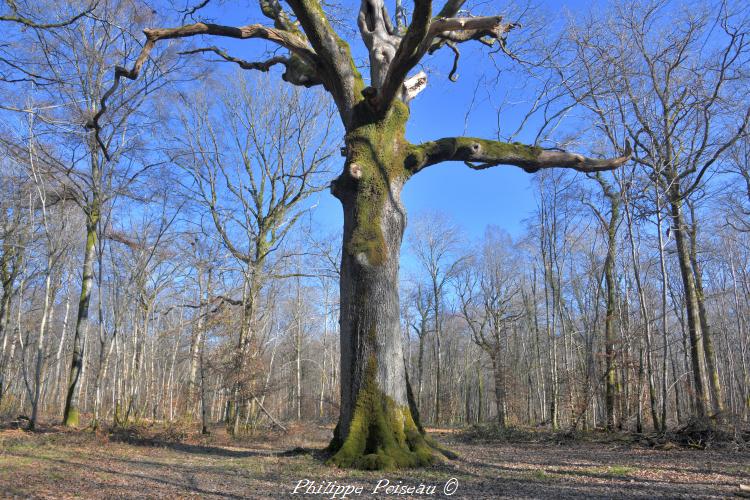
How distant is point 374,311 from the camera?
6008 millimetres

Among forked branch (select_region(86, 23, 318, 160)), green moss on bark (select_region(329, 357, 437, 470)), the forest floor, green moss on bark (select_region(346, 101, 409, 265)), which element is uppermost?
forked branch (select_region(86, 23, 318, 160))

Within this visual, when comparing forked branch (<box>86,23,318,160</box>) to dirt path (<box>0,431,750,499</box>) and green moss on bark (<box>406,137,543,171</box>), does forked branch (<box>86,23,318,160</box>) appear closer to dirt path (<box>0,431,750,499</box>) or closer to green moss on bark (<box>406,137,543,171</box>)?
green moss on bark (<box>406,137,543,171</box>)

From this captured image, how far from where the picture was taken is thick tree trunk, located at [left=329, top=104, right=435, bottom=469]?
5613mm

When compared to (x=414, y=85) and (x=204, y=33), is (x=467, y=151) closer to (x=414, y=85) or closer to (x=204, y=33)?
(x=414, y=85)

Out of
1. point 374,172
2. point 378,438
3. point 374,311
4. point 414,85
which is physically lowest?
point 378,438

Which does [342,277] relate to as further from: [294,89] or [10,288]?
[10,288]

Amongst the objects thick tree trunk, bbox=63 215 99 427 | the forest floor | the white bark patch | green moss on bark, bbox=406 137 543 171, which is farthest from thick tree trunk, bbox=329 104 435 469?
thick tree trunk, bbox=63 215 99 427

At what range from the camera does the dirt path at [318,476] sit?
13.9 ft

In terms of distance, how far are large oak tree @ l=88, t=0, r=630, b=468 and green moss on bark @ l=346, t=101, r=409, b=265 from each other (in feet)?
0.05

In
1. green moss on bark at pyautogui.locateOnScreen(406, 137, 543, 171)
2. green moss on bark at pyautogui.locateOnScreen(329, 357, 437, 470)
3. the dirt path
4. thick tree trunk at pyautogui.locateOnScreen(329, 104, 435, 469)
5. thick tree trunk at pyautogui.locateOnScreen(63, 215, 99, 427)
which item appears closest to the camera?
the dirt path

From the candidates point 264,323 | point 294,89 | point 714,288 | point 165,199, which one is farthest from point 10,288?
point 714,288

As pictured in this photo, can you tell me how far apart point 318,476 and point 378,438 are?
0.90 m

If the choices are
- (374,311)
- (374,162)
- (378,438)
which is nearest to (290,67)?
(374,162)

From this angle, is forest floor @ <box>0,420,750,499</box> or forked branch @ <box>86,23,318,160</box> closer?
forest floor @ <box>0,420,750,499</box>
